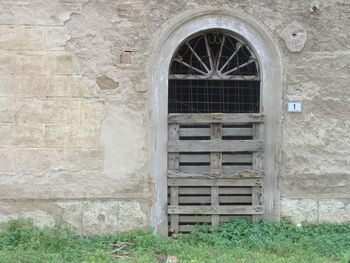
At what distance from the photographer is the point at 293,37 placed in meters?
5.60

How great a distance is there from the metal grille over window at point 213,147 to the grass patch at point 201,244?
0.92ft

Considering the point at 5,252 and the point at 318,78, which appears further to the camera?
the point at 318,78

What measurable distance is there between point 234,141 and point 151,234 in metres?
1.63

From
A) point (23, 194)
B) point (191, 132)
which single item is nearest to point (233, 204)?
point (191, 132)

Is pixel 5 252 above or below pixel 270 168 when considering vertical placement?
below

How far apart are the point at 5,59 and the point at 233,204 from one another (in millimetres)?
3523

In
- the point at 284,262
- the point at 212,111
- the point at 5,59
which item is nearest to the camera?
the point at 284,262

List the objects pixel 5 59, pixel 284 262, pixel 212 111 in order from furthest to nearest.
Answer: pixel 212 111 → pixel 5 59 → pixel 284 262

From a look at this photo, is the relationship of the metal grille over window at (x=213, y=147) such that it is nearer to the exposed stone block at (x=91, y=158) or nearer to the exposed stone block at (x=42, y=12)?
the exposed stone block at (x=91, y=158)

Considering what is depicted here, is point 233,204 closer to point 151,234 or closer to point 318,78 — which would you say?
point 151,234

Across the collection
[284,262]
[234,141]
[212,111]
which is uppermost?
[212,111]

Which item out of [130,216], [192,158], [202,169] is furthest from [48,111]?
[202,169]

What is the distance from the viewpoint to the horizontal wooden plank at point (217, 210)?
18.5 ft

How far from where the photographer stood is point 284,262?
4.55 meters
